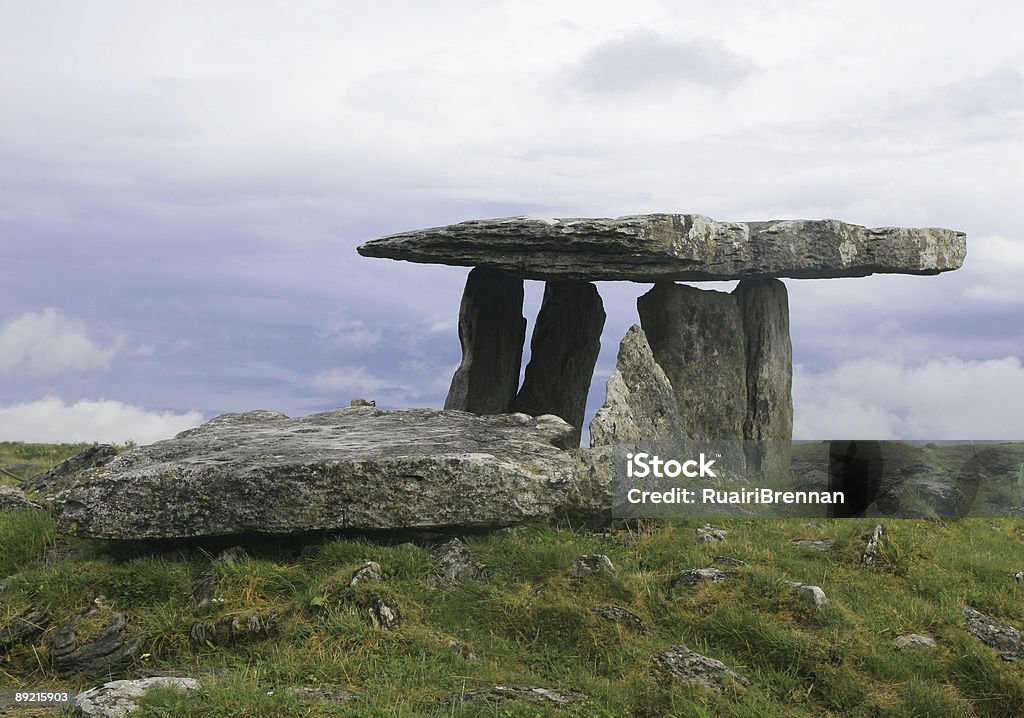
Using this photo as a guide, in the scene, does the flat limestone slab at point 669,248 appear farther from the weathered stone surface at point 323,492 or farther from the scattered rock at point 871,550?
the scattered rock at point 871,550

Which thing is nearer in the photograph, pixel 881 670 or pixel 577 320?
pixel 881 670

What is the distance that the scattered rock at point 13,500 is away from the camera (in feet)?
47.4

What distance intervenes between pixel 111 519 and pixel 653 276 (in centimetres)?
958

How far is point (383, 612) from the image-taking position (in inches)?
388

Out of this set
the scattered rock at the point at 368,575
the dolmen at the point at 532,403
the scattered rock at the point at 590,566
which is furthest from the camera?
the dolmen at the point at 532,403

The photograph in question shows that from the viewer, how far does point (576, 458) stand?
493 inches

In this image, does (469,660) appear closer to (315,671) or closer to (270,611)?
(315,671)

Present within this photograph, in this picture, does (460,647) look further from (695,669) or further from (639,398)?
(639,398)

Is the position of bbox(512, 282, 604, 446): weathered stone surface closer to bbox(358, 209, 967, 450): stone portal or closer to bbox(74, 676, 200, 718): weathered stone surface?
bbox(358, 209, 967, 450): stone portal

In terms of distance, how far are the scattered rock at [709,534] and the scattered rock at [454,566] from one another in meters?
2.61

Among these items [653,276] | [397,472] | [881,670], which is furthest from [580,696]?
[653,276]

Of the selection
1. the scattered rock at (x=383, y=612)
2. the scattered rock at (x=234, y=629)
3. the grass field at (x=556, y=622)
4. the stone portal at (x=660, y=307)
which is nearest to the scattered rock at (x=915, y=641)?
the grass field at (x=556, y=622)

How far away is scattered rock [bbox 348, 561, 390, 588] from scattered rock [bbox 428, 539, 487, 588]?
51 centimetres

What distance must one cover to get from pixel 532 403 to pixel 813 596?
37.3ft
